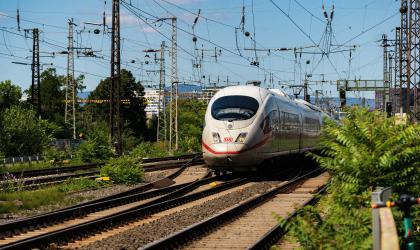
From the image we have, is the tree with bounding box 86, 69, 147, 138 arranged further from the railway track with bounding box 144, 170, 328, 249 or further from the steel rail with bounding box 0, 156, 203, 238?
the railway track with bounding box 144, 170, 328, 249

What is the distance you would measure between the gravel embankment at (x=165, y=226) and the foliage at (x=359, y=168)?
11.2 ft

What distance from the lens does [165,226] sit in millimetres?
12172

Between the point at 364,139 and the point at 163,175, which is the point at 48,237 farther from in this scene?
the point at 163,175

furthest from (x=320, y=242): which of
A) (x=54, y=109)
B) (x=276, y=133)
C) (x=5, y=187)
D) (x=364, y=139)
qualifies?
(x=54, y=109)

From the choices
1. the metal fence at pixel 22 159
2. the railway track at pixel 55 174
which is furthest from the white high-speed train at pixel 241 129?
the metal fence at pixel 22 159

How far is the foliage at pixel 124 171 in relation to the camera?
22203 mm

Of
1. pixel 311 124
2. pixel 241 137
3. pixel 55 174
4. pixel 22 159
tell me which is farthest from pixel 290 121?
pixel 22 159

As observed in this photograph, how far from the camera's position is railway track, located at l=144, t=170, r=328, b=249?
400 inches

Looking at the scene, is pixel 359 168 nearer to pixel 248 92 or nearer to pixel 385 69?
pixel 248 92

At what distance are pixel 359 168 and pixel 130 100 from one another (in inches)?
3383

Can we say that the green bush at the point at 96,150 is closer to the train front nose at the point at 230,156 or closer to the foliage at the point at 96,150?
the foliage at the point at 96,150

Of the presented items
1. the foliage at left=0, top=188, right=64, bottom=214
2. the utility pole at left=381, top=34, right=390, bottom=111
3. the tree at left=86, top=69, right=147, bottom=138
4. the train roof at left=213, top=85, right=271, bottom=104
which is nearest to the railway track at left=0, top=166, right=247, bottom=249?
the foliage at left=0, top=188, right=64, bottom=214

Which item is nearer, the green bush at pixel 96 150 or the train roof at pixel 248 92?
the train roof at pixel 248 92

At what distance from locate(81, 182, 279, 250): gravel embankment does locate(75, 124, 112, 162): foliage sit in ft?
52.2
